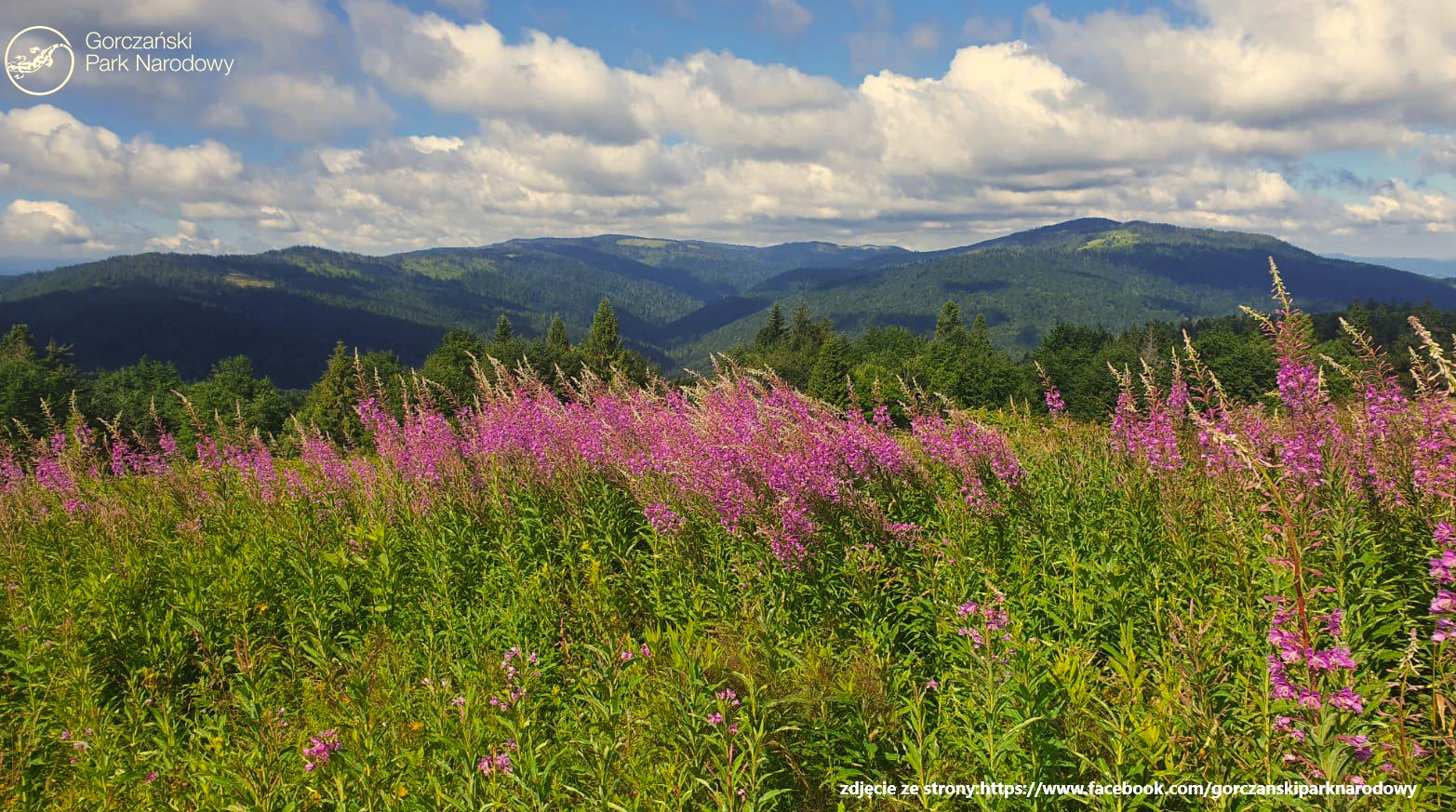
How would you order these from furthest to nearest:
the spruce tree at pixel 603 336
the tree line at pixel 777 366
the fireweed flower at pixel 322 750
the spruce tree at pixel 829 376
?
the spruce tree at pixel 603 336, the spruce tree at pixel 829 376, the tree line at pixel 777 366, the fireweed flower at pixel 322 750

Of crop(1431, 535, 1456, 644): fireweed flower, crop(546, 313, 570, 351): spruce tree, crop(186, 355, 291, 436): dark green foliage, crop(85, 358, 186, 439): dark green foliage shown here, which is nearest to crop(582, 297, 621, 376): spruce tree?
crop(546, 313, 570, 351): spruce tree

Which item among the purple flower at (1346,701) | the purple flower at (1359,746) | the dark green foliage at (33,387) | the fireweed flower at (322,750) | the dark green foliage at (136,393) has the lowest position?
the dark green foliage at (136,393)

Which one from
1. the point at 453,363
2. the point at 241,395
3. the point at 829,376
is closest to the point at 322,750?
the point at 829,376

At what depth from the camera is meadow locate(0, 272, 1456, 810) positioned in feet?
10.9

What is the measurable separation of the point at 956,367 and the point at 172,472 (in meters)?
78.3

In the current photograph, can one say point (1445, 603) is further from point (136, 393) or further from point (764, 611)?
point (136, 393)

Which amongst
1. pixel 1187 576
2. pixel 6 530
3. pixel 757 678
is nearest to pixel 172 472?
pixel 6 530

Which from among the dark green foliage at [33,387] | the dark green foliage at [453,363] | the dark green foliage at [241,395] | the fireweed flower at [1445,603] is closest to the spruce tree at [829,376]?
the dark green foliage at [453,363]

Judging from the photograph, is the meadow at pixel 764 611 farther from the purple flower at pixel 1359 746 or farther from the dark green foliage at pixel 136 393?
the dark green foliage at pixel 136 393

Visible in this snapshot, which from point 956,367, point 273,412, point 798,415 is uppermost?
point 798,415

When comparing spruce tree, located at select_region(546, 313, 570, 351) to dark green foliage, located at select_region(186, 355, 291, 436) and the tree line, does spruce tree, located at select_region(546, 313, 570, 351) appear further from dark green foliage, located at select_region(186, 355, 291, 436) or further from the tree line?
dark green foliage, located at select_region(186, 355, 291, 436)

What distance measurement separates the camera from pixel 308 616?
6359mm

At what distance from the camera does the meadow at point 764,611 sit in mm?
3326

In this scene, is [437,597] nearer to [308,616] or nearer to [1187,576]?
[308,616]
